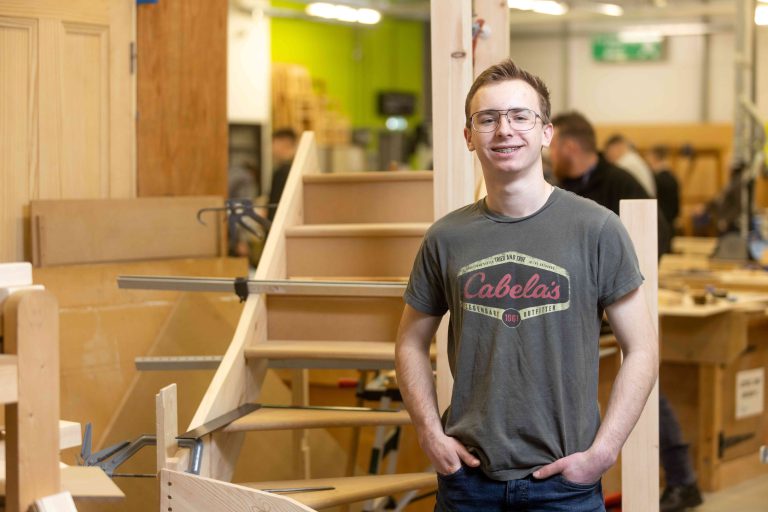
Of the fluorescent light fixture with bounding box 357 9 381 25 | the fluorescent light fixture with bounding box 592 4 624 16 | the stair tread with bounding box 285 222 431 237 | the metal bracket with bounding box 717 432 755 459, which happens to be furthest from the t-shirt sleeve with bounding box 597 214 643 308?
the fluorescent light fixture with bounding box 592 4 624 16

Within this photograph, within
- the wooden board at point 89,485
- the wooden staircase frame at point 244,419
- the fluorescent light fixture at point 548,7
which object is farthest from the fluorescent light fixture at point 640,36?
the wooden board at point 89,485

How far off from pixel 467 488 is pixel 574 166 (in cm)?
342

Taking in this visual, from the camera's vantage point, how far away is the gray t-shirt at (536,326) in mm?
2385

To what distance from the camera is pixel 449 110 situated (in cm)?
345

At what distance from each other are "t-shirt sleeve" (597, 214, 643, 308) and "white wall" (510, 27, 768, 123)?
50.2 ft

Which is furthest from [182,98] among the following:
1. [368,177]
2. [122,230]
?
[368,177]

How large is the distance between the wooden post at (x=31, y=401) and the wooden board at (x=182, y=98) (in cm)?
346

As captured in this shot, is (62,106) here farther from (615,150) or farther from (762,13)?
(762,13)

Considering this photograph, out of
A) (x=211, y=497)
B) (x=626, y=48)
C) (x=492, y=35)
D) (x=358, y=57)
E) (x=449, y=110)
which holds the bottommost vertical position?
(x=211, y=497)

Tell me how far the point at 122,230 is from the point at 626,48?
559 inches

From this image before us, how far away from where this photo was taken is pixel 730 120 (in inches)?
673

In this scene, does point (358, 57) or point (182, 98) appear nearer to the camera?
point (182, 98)

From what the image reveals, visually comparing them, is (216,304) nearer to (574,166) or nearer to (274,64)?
(574,166)

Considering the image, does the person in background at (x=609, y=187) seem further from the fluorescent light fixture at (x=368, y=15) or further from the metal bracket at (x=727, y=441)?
the fluorescent light fixture at (x=368, y=15)
